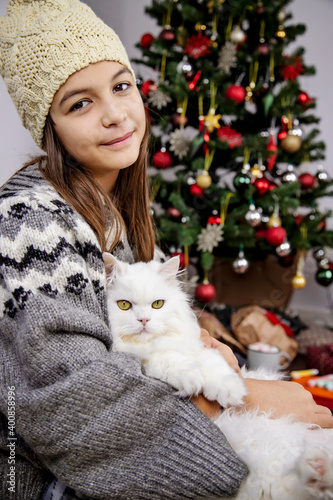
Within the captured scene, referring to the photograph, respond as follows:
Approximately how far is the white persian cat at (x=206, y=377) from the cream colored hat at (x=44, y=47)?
473 mm

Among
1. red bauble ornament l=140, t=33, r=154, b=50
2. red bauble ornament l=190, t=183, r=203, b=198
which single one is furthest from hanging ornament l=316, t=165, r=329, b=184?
red bauble ornament l=140, t=33, r=154, b=50

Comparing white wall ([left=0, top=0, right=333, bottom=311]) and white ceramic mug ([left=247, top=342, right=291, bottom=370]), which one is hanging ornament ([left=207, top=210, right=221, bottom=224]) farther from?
white wall ([left=0, top=0, right=333, bottom=311])

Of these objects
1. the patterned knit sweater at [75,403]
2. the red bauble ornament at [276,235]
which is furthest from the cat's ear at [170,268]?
the red bauble ornament at [276,235]

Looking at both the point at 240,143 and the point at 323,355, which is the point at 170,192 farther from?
the point at 323,355

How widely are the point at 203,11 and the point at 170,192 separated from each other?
43.8 inches

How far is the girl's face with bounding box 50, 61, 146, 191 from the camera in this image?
100 centimetres

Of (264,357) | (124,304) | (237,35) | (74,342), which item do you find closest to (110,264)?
(124,304)

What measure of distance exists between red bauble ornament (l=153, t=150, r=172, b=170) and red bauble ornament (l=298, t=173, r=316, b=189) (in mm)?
887

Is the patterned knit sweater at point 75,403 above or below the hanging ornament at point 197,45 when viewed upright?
below

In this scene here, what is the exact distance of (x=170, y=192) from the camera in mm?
2441

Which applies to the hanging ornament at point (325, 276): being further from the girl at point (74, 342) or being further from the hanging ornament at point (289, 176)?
the girl at point (74, 342)

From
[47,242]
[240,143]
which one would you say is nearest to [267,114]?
[240,143]

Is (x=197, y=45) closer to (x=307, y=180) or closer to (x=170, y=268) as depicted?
(x=307, y=180)

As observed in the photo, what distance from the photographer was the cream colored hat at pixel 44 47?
3.24 feet
